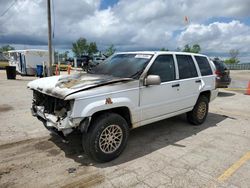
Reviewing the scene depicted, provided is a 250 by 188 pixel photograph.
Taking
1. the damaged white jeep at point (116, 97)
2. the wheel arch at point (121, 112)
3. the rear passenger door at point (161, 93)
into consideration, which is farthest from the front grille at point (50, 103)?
the rear passenger door at point (161, 93)

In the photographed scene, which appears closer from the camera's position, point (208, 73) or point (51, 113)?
point (51, 113)

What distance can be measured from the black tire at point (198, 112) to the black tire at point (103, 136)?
2.56 m

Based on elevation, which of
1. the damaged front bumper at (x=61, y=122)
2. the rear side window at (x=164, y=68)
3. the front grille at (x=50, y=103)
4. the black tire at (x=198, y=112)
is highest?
the rear side window at (x=164, y=68)

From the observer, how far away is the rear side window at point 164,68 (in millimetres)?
4355

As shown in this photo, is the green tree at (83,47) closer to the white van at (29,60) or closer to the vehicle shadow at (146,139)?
the white van at (29,60)

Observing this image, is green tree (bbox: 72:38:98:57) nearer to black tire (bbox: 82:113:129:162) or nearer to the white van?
the white van

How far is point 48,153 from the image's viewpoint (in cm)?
400

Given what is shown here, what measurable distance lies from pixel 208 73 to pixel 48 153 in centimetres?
447

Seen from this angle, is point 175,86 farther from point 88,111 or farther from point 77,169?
point 77,169

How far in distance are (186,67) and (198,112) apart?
1.34m

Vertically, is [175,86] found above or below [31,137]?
above

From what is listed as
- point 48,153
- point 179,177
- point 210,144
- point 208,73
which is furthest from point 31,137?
point 208,73

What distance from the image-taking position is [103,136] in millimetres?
3572

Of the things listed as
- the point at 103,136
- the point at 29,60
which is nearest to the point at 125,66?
the point at 103,136
